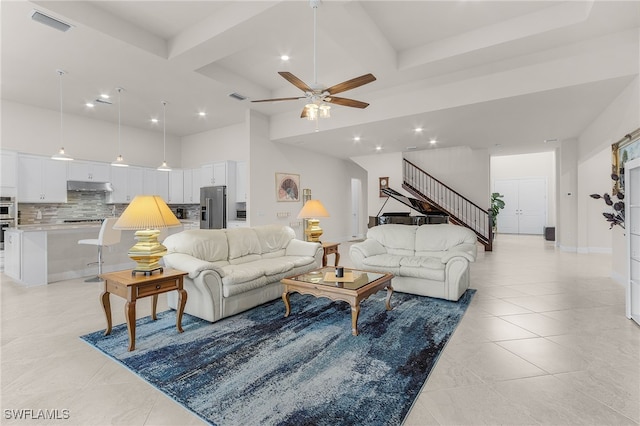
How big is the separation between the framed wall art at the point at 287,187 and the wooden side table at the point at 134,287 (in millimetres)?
4633

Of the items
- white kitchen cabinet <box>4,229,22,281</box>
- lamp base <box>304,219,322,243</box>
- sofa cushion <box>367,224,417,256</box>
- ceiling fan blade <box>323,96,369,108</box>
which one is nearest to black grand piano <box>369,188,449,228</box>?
sofa cushion <box>367,224,417,256</box>

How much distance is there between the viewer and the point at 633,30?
377 centimetres

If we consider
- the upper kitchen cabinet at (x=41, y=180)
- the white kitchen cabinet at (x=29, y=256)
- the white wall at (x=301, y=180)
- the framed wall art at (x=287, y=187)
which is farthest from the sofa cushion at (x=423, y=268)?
the upper kitchen cabinet at (x=41, y=180)

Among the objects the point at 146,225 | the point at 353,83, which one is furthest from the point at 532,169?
the point at 146,225

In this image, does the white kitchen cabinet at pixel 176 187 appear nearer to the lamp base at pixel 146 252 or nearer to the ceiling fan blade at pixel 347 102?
the lamp base at pixel 146 252

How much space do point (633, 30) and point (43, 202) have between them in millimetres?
10005

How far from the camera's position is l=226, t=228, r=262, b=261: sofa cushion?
4.15m

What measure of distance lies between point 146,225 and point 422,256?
11.8 feet

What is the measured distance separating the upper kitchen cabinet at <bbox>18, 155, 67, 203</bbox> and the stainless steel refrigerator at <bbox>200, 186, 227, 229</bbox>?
274 cm

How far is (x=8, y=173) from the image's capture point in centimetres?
555

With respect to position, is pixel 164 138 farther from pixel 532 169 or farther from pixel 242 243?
pixel 532 169

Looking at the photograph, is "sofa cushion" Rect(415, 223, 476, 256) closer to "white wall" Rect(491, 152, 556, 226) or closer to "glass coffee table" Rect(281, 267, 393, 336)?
"glass coffee table" Rect(281, 267, 393, 336)

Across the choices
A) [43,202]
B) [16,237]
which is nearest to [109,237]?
[16,237]

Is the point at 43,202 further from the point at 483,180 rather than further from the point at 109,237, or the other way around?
the point at 483,180
